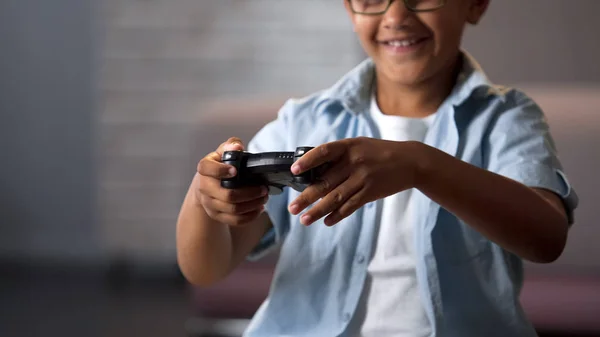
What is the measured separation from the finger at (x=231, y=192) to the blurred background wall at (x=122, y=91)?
1.67m

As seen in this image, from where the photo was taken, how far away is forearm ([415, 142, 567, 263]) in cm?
78

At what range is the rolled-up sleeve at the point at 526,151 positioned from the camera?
0.88 meters

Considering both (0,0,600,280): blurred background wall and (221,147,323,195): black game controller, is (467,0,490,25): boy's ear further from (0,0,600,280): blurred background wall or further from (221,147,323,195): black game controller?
(0,0,600,280): blurred background wall

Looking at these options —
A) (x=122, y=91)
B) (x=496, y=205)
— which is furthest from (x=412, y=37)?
(x=122, y=91)

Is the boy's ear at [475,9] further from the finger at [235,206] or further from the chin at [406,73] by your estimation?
the finger at [235,206]

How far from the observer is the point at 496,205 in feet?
2.64

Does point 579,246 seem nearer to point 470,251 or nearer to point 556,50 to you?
point 470,251

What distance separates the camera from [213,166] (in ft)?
2.58

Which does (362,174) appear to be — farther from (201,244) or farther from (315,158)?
(201,244)

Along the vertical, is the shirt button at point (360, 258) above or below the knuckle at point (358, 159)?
below

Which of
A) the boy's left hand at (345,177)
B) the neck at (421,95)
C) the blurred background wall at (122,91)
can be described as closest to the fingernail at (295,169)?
the boy's left hand at (345,177)

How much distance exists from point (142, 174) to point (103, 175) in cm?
15

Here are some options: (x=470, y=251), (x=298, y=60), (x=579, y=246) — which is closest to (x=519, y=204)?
(x=470, y=251)

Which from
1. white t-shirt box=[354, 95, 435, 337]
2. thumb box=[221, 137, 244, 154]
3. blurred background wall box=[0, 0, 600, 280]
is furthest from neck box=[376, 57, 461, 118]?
blurred background wall box=[0, 0, 600, 280]
